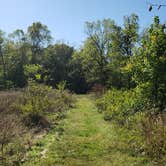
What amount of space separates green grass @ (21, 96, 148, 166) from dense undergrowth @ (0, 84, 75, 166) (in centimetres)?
43

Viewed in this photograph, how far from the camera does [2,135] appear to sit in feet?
29.5

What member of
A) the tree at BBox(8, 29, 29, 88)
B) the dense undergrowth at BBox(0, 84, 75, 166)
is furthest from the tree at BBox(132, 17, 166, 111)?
the tree at BBox(8, 29, 29, 88)

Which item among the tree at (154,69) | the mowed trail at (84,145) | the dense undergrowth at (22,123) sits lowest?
the mowed trail at (84,145)

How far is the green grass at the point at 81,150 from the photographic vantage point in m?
7.61

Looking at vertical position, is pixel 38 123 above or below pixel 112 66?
below

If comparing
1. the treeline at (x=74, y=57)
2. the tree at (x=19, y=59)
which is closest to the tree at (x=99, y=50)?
the treeline at (x=74, y=57)

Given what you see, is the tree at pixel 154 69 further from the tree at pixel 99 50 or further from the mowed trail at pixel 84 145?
the tree at pixel 99 50

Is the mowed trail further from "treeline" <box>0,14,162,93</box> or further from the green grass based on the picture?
"treeline" <box>0,14,162,93</box>

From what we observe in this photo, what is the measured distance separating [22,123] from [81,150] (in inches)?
165

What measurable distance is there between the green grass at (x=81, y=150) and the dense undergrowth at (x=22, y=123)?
16.9 inches

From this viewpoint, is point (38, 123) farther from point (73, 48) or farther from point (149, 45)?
point (73, 48)

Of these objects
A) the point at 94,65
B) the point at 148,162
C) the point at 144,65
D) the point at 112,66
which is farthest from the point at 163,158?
the point at 94,65

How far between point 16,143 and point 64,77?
141 feet

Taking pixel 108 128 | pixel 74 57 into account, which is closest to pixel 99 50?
pixel 74 57
